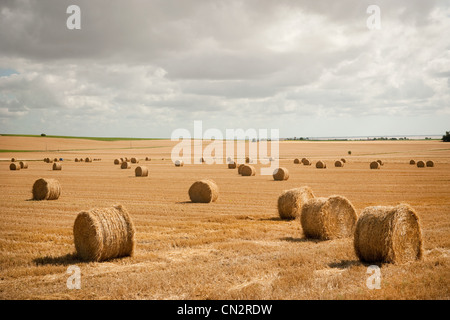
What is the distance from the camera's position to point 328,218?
1299cm

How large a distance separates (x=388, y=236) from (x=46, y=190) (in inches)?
753

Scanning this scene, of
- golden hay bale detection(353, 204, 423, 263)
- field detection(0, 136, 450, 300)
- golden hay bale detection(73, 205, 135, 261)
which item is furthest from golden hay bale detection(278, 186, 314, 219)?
golden hay bale detection(73, 205, 135, 261)

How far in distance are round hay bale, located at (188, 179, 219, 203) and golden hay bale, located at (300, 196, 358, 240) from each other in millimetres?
9368

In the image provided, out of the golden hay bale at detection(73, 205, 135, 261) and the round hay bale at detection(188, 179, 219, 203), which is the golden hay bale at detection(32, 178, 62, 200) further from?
the golden hay bale at detection(73, 205, 135, 261)

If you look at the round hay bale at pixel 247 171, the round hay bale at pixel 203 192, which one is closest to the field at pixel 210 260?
the round hay bale at pixel 203 192

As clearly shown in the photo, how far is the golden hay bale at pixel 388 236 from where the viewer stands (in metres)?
9.75

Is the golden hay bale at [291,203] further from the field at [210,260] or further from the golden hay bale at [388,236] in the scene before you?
the golden hay bale at [388,236]

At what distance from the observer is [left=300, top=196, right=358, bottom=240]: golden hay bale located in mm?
12852
